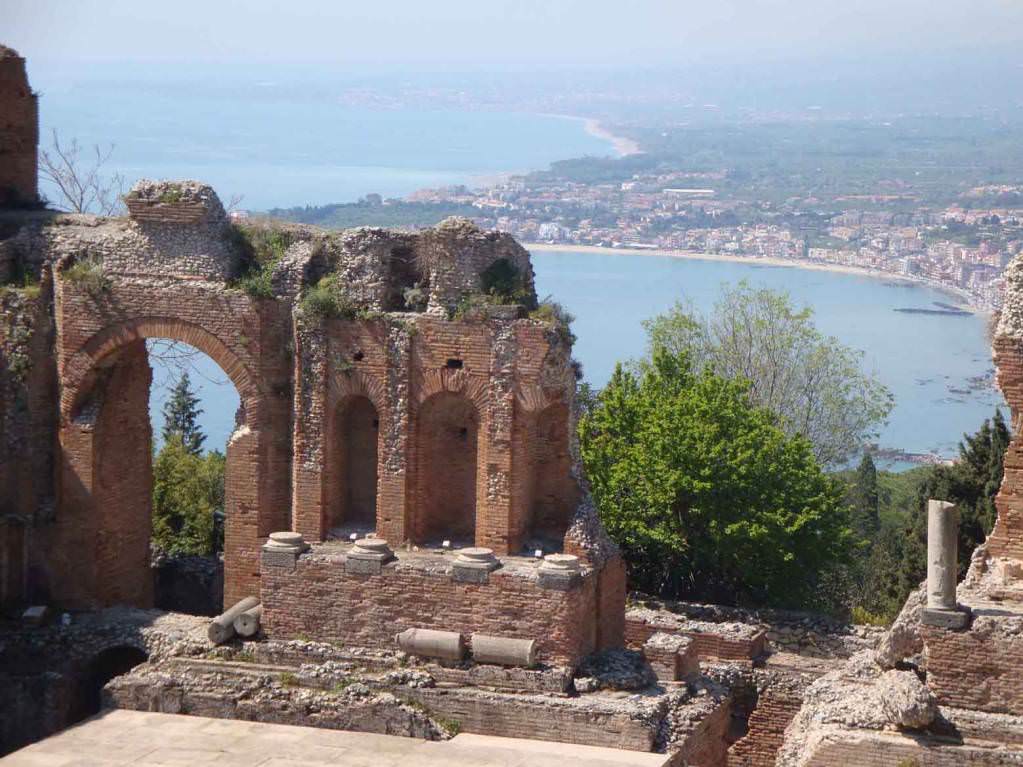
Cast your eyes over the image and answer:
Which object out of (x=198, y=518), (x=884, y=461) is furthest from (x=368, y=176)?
(x=198, y=518)

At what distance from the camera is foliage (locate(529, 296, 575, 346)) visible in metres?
22.1

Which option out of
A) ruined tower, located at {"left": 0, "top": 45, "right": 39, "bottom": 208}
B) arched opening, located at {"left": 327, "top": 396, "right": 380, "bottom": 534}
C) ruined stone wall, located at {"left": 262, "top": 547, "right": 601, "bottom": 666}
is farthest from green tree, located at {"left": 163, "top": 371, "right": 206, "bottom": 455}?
ruined stone wall, located at {"left": 262, "top": 547, "right": 601, "bottom": 666}

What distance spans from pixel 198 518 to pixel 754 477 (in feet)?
29.9

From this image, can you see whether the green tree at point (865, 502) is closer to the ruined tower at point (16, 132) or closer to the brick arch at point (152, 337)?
the brick arch at point (152, 337)

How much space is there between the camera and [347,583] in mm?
21906

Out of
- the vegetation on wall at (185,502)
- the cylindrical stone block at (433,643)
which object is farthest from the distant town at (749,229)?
the cylindrical stone block at (433,643)

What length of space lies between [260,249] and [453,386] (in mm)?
3389

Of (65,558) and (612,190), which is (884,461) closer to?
(65,558)

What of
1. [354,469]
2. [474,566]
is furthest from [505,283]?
[474,566]

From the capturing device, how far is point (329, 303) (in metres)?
22.8

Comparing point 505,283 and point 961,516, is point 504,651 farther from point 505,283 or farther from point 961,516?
point 961,516

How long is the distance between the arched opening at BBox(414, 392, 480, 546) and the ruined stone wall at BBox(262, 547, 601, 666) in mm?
927

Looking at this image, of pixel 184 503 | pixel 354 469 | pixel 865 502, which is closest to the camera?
pixel 354 469

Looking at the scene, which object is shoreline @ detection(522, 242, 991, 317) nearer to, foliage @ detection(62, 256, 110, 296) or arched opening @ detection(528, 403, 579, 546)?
foliage @ detection(62, 256, 110, 296)
